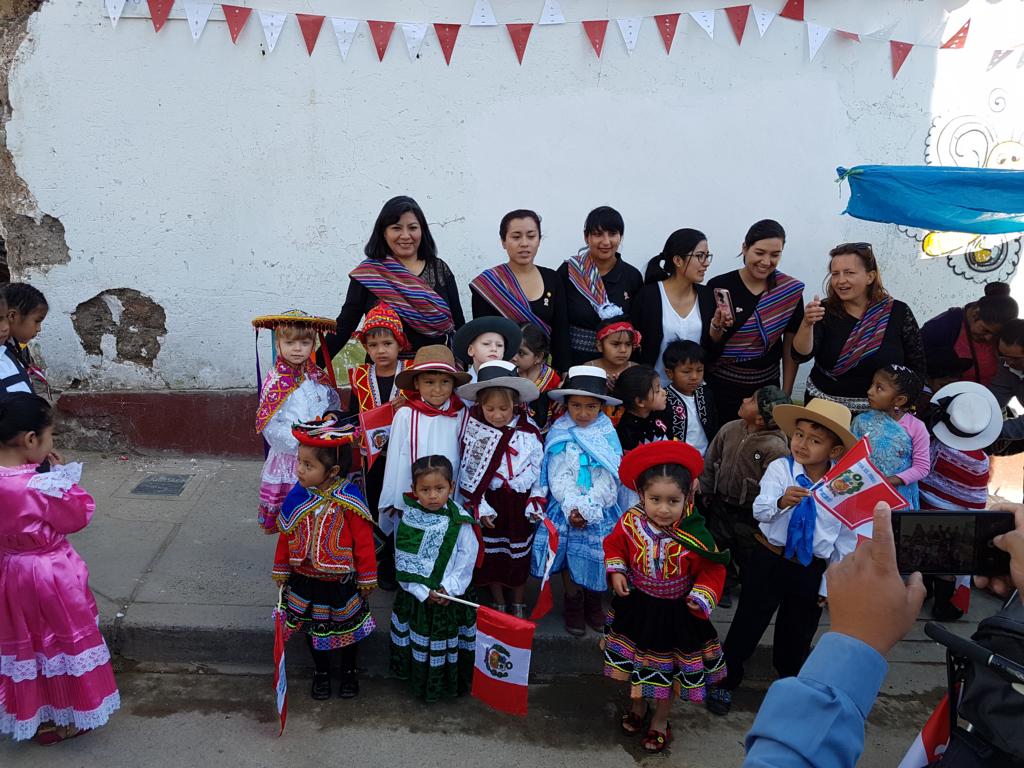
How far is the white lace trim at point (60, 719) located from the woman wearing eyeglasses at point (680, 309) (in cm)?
303

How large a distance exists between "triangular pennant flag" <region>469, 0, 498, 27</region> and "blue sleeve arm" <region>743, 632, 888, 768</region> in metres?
4.87

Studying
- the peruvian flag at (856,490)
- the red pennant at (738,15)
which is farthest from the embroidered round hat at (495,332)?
the red pennant at (738,15)

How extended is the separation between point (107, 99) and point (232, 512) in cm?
295

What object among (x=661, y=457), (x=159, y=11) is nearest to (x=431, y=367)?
(x=661, y=457)

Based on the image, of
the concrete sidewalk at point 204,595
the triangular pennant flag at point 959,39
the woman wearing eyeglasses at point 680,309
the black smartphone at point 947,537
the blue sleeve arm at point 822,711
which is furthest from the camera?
the triangular pennant flag at point 959,39

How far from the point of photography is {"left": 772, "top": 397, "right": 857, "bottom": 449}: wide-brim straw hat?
298 cm

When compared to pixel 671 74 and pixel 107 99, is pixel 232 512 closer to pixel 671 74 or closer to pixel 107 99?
pixel 107 99

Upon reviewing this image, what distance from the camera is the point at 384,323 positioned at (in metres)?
3.67

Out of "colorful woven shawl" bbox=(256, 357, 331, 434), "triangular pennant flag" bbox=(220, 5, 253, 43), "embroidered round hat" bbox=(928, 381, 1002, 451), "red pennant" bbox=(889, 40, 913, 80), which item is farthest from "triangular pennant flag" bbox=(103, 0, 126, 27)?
"embroidered round hat" bbox=(928, 381, 1002, 451)

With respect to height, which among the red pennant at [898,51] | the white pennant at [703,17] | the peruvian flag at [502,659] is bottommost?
the peruvian flag at [502,659]

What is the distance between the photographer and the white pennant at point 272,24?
502 centimetres

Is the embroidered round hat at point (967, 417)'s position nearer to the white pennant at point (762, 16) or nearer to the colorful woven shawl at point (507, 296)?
the colorful woven shawl at point (507, 296)

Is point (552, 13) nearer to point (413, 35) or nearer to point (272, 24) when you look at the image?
point (413, 35)

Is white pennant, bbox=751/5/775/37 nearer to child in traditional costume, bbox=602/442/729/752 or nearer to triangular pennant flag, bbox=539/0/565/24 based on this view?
triangular pennant flag, bbox=539/0/565/24
